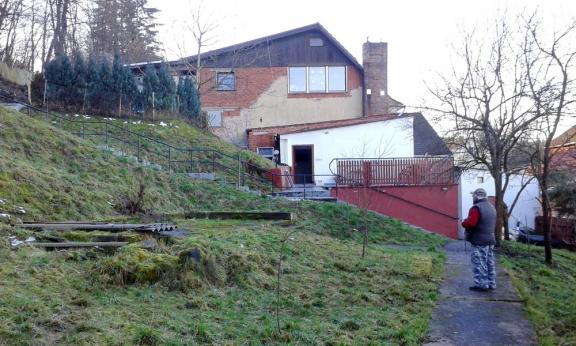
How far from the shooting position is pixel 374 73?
121 ft

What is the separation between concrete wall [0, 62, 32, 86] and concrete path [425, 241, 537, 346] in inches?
910

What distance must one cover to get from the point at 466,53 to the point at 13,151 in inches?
496

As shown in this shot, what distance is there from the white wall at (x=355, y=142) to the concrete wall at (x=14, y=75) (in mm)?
11462

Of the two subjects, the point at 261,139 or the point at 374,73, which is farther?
the point at 374,73

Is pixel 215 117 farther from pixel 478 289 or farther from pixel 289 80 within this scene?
pixel 478 289

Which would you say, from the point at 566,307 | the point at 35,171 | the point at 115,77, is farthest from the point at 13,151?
the point at 115,77

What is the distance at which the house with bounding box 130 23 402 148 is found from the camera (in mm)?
36938

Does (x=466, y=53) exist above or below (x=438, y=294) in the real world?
above

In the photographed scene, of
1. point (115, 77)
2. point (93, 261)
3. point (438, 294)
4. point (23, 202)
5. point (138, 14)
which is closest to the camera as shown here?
point (93, 261)

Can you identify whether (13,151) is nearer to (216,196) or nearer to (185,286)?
(216,196)

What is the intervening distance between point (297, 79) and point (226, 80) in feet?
13.2

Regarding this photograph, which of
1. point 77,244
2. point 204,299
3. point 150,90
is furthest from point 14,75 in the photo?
point 204,299

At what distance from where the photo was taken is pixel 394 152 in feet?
99.0

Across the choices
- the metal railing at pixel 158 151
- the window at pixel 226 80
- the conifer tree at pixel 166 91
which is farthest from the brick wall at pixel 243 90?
the metal railing at pixel 158 151
